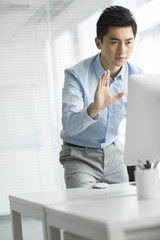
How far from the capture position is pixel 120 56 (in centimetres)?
261

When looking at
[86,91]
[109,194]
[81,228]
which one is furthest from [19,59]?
[81,228]

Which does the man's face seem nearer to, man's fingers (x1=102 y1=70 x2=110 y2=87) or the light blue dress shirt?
the light blue dress shirt

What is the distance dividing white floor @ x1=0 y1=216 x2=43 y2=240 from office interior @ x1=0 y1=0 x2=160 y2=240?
0.08 ft

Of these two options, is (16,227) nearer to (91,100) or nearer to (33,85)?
(91,100)

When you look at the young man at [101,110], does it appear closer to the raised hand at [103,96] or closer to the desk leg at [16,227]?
the raised hand at [103,96]

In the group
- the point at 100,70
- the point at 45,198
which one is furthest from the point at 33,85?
the point at 45,198

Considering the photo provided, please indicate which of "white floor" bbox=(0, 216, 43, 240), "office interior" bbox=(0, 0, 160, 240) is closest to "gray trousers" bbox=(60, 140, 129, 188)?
"white floor" bbox=(0, 216, 43, 240)

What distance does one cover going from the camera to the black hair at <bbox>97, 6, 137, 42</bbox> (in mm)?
2680

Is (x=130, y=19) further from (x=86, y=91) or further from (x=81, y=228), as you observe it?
(x=81, y=228)

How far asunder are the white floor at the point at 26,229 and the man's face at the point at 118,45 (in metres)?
2.11

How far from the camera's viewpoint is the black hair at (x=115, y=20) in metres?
2.68

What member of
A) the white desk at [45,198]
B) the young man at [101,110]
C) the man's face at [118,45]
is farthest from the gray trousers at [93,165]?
the man's face at [118,45]

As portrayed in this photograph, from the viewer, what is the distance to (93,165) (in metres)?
2.64

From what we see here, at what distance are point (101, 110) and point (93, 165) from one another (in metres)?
0.34
